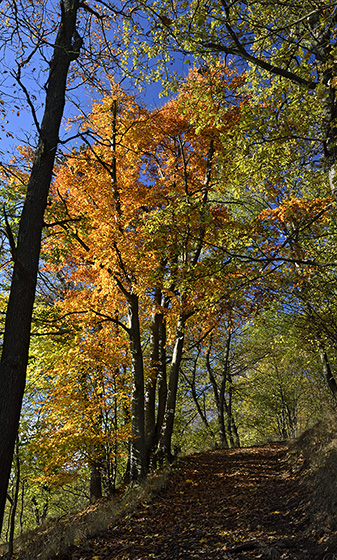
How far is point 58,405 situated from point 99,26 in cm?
920

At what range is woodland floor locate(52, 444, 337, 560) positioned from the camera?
4.79m

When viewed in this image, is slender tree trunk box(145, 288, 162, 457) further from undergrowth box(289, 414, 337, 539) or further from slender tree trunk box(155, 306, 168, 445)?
undergrowth box(289, 414, 337, 539)

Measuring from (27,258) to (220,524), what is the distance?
5.82 metres

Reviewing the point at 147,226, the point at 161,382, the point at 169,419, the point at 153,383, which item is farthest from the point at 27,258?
the point at 161,382

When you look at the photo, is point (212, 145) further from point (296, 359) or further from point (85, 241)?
point (296, 359)

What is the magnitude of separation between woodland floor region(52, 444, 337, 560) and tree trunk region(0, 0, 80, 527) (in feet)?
10.5

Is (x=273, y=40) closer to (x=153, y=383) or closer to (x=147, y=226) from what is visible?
(x=147, y=226)

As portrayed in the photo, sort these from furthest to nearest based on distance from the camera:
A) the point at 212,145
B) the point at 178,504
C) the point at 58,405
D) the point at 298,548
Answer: the point at 212,145 < the point at 58,405 < the point at 178,504 < the point at 298,548

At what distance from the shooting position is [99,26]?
6238mm

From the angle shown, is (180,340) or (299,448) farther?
(180,340)

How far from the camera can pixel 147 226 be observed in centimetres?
820

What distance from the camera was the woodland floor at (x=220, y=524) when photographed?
4785mm

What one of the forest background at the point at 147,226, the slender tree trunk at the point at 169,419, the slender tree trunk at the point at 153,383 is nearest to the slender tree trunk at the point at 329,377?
the forest background at the point at 147,226

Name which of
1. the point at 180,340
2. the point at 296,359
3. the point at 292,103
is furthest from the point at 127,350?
the point at 296,359
